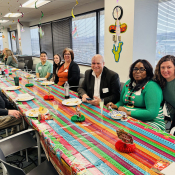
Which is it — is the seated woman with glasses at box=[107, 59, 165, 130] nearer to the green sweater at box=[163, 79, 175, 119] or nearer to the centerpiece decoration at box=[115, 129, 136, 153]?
the green sweater at box=[163, 79, 175, 119]

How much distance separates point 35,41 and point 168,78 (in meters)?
8.86

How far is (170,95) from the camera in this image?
6.08ft

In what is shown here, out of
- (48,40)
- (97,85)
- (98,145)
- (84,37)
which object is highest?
(48,40)

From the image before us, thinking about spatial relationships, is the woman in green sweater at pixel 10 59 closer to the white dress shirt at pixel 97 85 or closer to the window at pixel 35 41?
the window at pixel 35 41

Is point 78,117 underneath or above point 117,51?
underneath

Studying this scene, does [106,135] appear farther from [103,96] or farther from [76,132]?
[103,96]

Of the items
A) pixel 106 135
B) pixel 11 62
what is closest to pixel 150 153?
pixel 106 135

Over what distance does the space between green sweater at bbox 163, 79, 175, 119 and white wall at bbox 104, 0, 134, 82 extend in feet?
4.68

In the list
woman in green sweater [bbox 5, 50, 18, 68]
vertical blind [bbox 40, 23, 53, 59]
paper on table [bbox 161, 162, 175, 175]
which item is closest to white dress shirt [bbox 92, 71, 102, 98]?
paper on table [bbox 161, 162, 175, 175]

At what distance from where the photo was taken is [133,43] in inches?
122

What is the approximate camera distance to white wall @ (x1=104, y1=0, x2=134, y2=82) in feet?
10.1

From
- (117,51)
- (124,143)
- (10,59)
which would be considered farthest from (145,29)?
(10,59)

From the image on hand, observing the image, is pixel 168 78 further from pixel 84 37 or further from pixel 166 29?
pixel 84 37

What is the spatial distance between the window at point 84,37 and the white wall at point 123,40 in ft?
5.27
